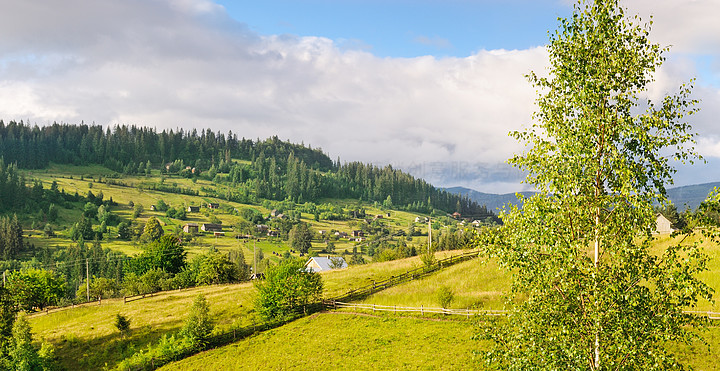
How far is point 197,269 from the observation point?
110m

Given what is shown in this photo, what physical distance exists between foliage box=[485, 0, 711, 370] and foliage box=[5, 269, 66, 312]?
102m

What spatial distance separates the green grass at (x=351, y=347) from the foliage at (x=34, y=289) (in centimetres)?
5526

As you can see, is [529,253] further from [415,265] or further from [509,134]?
[415,265]

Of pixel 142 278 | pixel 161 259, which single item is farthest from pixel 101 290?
pixel 142 278

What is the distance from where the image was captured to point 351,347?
51656 millimetres

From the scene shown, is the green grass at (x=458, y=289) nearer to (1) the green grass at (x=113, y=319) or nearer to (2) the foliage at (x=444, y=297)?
(2) the foliage at (x=444, y=297)

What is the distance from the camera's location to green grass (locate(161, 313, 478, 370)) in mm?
46031

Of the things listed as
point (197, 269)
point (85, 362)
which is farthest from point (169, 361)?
point (197, 269)

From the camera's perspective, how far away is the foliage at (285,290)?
217 ft

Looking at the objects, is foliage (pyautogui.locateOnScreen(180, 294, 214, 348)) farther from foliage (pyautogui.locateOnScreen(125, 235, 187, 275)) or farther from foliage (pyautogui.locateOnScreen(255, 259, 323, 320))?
foliage (pyautogui.locateOnScreen(125, 235, 187, 275))

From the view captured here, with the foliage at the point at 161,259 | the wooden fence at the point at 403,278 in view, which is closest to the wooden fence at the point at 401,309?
the wooden fence at the point at 403,278

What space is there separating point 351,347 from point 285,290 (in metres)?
17.6

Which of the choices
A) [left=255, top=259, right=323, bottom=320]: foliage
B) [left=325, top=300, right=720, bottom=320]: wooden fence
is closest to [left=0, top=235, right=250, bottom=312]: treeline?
[left=255, top=259, right=323, bottom=320]: foliage

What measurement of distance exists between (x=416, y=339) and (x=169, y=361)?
29.9 m
